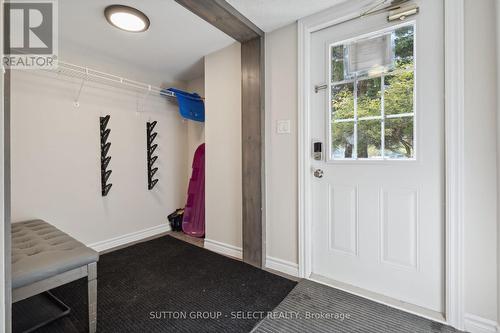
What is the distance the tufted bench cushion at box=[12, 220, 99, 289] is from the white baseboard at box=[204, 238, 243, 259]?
1264 millimetres

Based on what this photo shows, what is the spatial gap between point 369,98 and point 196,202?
2.18 metres

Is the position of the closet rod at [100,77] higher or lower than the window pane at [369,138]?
higher

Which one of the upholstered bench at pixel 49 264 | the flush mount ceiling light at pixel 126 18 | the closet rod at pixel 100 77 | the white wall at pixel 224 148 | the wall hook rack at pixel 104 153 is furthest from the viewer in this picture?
the wall hook rack at pixel 104 153

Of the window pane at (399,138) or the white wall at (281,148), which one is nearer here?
the window pane at (399,138)

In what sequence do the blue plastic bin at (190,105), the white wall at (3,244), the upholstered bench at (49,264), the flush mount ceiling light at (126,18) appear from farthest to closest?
1. the blue plastic bin at (190,105)
2. the flush mount ceiling light at (126,18)
3. the upholstered bench at (49,264)
4. the white wall at (3,244)

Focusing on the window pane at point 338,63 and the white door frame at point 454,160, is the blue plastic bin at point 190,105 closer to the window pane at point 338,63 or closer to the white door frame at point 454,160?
the window pane at point 338,63

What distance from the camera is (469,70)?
4.17 ft

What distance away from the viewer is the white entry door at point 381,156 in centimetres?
141

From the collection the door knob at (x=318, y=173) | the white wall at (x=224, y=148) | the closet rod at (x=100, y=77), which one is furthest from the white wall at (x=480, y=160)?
the closet rod at (x=100, y=77)

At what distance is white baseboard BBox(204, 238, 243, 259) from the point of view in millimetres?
2263

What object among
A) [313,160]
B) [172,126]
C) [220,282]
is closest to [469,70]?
[313,160]

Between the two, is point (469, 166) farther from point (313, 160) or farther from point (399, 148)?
point (313, 160)

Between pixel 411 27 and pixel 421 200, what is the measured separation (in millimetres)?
1107

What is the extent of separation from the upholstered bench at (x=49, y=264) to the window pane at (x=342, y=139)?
173cm
